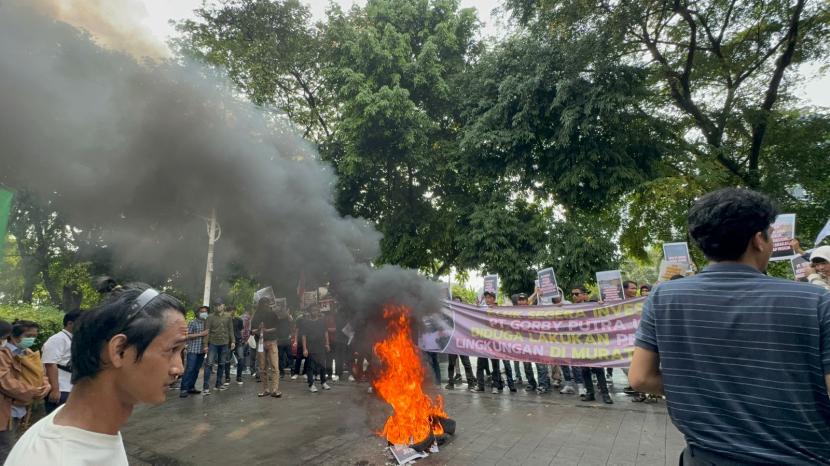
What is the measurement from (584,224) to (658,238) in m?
2.49

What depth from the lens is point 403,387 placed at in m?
5.73

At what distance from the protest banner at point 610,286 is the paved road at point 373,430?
6.12 ft

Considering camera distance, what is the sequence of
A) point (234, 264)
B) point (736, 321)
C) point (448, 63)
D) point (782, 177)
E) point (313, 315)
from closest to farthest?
point (736, 321) < point (313, 315) < point (782, 177) < point (234, 264) < point (448, 63)

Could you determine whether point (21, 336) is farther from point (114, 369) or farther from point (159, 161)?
point (114, 369)

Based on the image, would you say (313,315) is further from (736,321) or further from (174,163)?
(736,321)

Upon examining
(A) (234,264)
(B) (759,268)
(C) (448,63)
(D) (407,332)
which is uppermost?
(C) (448,63)

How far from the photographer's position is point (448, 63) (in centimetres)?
1555

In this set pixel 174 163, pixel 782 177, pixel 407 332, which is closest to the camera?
pixel 407 332

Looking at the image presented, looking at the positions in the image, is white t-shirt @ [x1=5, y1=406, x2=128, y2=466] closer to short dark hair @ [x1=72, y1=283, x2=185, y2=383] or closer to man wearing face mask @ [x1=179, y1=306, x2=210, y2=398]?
short dark hair @ [x1=72, y1=283, x2=185, y2=383]

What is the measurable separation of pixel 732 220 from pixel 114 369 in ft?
7.91

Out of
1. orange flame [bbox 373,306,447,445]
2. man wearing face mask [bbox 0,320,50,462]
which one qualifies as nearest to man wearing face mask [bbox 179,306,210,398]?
orange flame [bbox 373,306,447,445]

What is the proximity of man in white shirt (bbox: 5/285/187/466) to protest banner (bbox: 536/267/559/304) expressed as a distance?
8.58 meters

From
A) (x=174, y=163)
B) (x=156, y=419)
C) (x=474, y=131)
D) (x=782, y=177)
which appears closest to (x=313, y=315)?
(x=156, y=419)

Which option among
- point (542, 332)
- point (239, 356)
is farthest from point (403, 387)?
point (239, 356)
